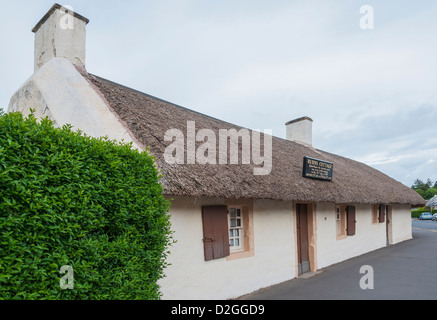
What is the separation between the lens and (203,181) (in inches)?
207

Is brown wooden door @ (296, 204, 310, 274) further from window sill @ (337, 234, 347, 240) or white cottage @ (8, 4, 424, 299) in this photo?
window sill @ (337, 234, 347, 240)

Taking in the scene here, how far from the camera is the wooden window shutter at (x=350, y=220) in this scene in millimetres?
10969

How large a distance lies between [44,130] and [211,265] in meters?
4.07

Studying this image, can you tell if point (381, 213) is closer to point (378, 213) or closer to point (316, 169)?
point (378, 213)

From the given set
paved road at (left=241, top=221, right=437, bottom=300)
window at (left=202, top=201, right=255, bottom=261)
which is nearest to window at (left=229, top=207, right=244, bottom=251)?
window at (left=202, top=201, right=255, bottom=261)

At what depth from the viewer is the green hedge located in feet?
8.25

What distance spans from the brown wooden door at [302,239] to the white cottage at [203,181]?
3 centimetres

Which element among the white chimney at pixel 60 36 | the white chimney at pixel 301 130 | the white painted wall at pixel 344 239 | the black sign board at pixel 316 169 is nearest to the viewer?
the white chimney at pixel 60 36

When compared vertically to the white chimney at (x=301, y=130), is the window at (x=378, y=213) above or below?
below

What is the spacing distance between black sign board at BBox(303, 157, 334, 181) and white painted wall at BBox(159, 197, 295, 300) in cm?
138

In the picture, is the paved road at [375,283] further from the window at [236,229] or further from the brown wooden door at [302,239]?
the window at [236,229]

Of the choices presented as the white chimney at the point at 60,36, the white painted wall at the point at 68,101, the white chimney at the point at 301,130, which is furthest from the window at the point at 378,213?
the white chimney at the point at 60,36

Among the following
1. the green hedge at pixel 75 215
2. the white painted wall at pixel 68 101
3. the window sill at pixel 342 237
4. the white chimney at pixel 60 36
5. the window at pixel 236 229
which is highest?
the white chimney at pixel 60 36
